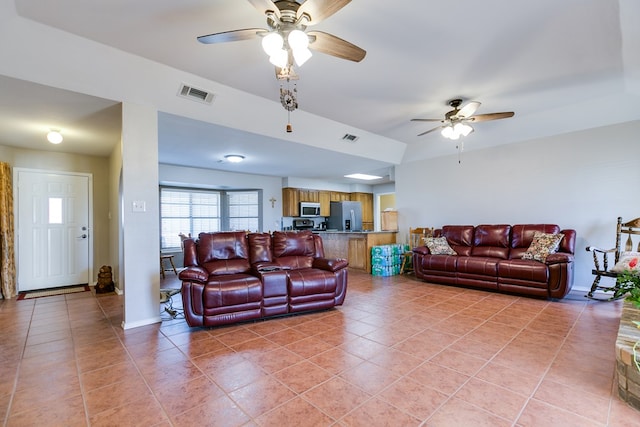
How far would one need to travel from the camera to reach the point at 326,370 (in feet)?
7.02

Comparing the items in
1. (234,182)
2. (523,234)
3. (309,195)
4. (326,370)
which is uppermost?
(234,182)

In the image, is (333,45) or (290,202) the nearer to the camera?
(333,45)

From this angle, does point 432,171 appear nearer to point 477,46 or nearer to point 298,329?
point 477,46

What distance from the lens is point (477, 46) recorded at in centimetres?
277

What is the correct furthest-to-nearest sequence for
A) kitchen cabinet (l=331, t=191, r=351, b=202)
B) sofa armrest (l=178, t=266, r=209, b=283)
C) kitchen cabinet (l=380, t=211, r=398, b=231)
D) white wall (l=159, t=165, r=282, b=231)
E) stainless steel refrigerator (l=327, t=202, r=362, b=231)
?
kitchen cabinet (l=331, t=191, r=351, b=202) < kitchen cabinet (l=380, t=211, r=398, b=231) < stainless steel refrigerator (l=327, t=202, r=362, b=231) < white wall (l=159, t=165, r=282, b=231) < sofa armrest (l=178, t=266, r=209, b=283)

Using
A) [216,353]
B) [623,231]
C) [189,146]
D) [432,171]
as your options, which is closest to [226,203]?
[189,146]

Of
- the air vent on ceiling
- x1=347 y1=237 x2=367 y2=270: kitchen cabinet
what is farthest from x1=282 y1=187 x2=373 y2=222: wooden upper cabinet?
the air vent on ceiling

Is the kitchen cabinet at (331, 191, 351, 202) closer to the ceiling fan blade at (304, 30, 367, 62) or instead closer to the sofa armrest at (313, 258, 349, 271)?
the sofa armrest at (313, 258, 349, 271)

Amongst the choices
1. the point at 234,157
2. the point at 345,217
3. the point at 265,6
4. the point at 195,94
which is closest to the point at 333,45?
the point at 265,6

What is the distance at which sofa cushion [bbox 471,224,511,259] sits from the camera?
4676mm

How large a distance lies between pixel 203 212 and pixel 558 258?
7.29 meters

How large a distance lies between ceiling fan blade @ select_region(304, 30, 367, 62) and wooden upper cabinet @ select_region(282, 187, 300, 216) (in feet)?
19.3

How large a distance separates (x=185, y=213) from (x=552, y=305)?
7.42m

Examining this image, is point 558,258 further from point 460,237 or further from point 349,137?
point 349,137
